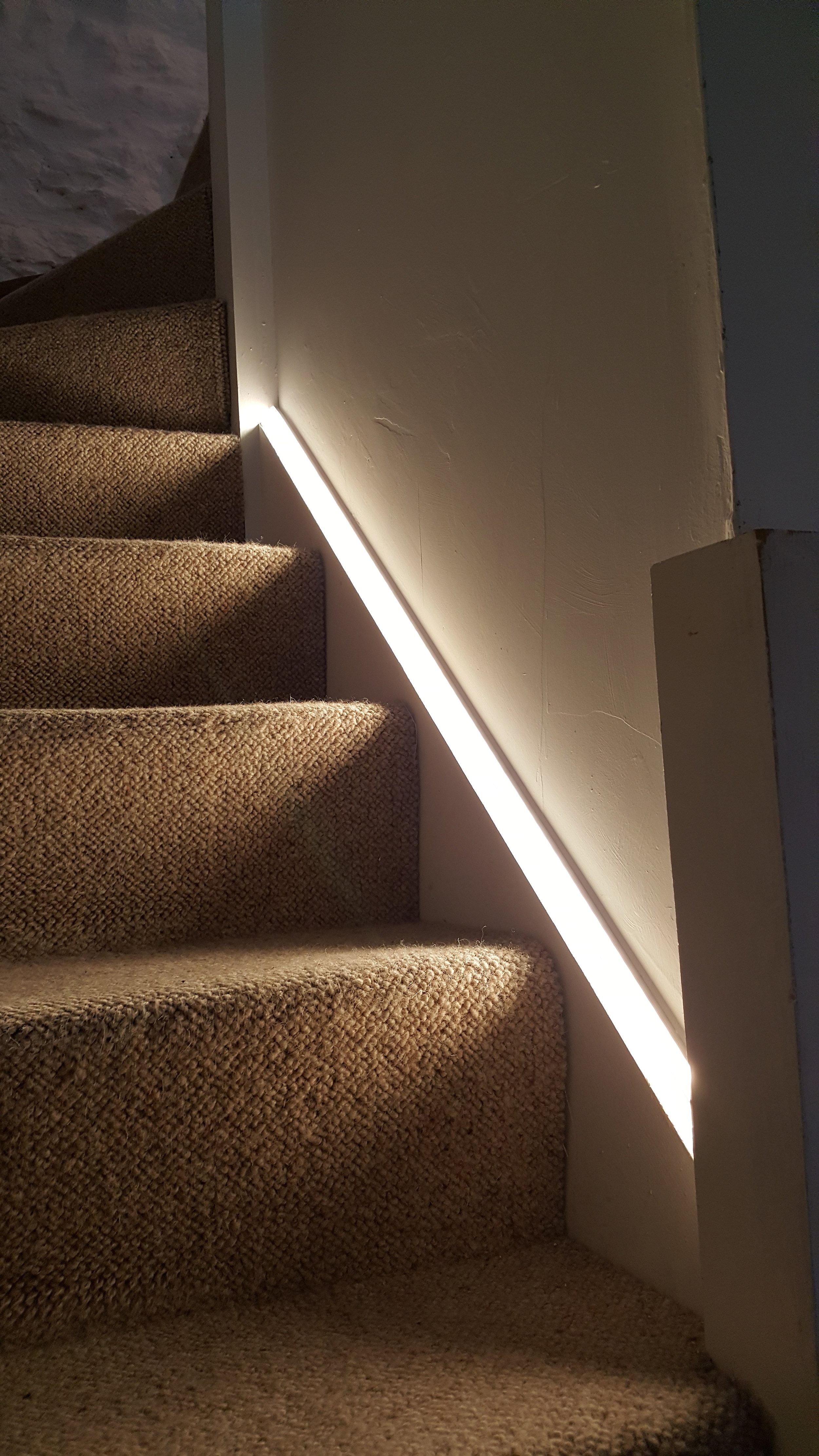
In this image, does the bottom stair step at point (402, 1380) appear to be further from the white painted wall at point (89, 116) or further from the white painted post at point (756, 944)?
the white painted wall at point (89, 116)

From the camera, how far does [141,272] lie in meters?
1.71

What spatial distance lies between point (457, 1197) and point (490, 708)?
0.37 meters

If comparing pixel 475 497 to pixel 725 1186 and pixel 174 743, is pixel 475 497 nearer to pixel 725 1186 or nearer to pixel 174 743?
pixel 174 743

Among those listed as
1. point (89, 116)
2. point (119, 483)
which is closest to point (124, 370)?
point (119, 483)

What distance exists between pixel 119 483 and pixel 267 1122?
0.90 m

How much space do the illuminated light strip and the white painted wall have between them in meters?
2.13

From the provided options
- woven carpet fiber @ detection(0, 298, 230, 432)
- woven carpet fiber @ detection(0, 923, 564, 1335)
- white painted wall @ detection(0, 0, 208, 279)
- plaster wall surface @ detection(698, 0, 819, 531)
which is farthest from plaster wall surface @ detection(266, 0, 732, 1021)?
white painted wall @ detection(0, 0, 208, 279)

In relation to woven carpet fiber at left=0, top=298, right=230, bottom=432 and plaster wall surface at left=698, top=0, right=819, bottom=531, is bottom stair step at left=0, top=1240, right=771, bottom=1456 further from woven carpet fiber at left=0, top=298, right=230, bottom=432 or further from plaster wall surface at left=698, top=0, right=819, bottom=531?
woven carpet fiber at left=0, top=298, right=230, bottom=432

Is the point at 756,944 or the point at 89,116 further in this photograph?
the point at 89,116

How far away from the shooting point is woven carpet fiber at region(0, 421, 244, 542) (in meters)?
1.20

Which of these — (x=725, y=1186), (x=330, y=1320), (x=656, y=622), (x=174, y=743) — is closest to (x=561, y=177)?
(x=656, y=622)

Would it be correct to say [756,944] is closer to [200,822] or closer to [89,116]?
[200,822]

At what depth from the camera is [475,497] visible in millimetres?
830

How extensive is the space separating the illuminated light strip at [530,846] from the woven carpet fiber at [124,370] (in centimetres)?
41
